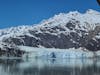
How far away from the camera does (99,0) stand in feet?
40.7

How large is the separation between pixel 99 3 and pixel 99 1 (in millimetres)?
89

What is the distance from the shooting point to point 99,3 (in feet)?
40.9

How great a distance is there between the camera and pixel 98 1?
12461 mm

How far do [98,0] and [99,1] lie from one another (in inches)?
2.4

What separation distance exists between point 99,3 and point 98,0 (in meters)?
0.14

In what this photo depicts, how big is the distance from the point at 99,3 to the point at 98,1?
0.31 feet

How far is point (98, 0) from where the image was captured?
12438 mm

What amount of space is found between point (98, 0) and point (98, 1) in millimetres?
46

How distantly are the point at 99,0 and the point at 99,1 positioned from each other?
46 millimetres

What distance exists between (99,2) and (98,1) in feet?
0.20

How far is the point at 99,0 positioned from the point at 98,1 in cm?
7
